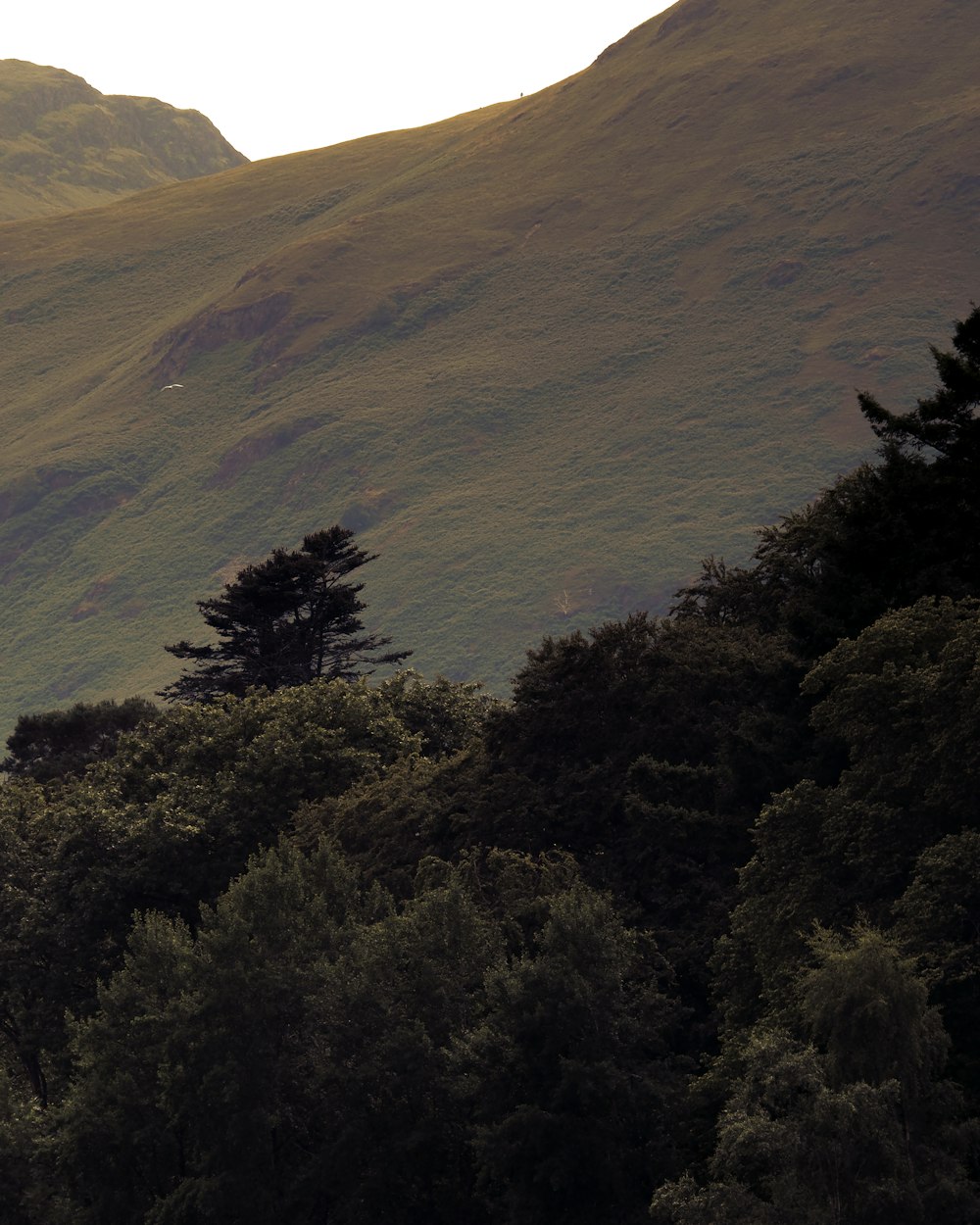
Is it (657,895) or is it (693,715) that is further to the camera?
(693,715)

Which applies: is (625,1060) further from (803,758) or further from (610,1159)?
(803,758)

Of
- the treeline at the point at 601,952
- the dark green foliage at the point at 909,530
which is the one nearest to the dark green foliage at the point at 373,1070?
the treeline at the point at 601,952

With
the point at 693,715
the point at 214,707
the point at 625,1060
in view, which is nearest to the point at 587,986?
the point at 625,1060

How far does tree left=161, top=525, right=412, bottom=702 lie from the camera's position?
87500 millimetres

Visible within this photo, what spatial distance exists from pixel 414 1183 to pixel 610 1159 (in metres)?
4.88

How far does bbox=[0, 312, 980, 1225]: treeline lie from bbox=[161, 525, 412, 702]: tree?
90.2ft

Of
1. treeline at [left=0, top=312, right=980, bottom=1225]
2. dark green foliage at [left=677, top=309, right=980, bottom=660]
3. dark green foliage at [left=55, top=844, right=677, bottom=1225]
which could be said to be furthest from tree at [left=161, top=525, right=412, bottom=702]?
dark green foliage at [left=55, top=844, right=677, bottom=1225]

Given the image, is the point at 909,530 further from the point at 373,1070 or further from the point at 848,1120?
the point at 848,1120

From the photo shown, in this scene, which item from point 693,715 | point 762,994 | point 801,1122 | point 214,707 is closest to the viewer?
point 801,1122

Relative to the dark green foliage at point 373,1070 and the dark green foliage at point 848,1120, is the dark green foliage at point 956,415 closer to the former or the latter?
the dark green foliage at point 373,1070

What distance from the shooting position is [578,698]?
182 ft

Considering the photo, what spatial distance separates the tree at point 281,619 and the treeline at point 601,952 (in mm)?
27505

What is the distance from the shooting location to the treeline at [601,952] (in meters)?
34.6

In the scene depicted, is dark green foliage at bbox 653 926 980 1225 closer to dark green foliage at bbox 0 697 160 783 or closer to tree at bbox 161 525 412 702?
tree at bbox 161 525 412 702
